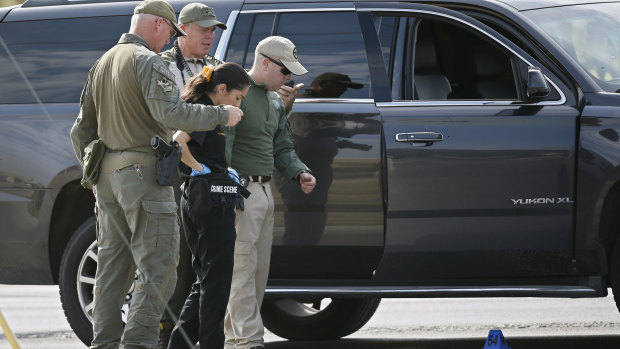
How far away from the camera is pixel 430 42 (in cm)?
731

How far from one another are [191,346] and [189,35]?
5.22ft

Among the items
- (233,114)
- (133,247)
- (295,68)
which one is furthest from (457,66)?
(133,247)

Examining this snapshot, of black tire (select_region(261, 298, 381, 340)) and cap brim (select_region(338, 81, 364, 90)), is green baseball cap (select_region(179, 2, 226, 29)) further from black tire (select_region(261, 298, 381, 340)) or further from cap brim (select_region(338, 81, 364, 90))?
black tire (select_region(261, 298, 381, 340))

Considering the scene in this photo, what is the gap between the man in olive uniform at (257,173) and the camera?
632cm

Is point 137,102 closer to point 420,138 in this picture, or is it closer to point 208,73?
point 208,73

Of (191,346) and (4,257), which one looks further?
(4,257)

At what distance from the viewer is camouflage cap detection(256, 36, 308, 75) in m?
6.33

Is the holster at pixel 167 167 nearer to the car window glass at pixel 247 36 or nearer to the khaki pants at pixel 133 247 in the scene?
the khaki pants at pixel 133 247

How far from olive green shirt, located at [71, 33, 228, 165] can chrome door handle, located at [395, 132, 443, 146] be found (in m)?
1.31

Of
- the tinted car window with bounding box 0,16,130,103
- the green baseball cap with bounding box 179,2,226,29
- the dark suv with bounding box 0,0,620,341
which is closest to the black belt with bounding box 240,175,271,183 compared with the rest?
the dark suv with bounding box 0,0,620,341

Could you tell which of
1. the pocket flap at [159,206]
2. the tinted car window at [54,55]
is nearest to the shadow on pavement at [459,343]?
the tinted car window at [54,55]

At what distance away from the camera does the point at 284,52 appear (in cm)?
632

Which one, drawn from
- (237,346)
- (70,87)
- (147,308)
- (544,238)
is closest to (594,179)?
(544,238)

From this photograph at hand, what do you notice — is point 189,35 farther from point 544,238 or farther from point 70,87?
point 544,238
